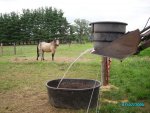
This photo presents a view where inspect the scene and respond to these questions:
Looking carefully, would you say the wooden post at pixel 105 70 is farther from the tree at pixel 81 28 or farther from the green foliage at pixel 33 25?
the tree at pixel 81 28

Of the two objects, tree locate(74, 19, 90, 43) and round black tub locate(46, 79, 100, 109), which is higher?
tree locate(74, 19, 90, 43)

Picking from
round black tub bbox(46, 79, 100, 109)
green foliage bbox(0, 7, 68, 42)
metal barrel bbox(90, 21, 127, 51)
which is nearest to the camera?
metal barrel bbox(90, 21, 127, 51)

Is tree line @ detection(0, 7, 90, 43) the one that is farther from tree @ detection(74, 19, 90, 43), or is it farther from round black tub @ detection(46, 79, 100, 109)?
round black tub @ detection(46, 79, 100, 109)

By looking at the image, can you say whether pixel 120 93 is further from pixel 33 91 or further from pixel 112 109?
pixel 33 91

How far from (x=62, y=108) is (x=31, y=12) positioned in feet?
209

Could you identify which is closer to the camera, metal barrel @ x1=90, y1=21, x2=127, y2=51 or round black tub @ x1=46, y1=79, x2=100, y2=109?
metal barrel @ x1=90, y1=21, x2=127, y2=51

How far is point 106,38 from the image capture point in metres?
4.73

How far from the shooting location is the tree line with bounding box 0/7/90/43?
182ft

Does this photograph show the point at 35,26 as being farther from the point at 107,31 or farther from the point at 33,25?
the point at 107,31

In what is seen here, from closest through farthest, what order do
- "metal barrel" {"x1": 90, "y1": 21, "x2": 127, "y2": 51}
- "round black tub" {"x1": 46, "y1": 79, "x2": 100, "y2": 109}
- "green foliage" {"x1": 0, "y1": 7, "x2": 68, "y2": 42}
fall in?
"metal barrel" {"x1": 90, "y1": 21, "x2": 127, "y2": 51}
"round black tub" {"x1": 46, "y1": 79, "x2": 100, "y2": 109}
"green foliage" {"x1": 0, "y1": 7, "x2": 68, "y2": 42}

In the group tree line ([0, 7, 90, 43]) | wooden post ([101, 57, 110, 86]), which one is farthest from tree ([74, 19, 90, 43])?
wooden post ([101, 57, 110, 86])

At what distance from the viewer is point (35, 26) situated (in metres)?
61.3

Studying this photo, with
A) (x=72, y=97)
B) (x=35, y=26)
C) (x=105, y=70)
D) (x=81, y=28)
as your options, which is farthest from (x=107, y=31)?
(x=81, y=28)

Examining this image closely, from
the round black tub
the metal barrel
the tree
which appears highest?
the tree
